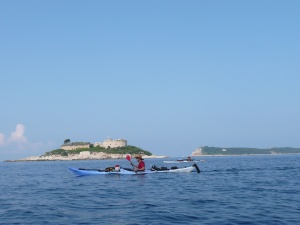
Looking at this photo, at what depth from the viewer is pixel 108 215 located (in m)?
18.3

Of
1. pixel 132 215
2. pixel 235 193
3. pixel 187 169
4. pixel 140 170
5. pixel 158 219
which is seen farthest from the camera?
pixel 187 169

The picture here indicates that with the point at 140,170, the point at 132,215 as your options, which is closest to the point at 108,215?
the point at 132,215

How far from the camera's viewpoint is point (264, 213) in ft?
59.5

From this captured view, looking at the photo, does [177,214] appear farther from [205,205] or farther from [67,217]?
[67,217]

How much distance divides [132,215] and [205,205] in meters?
5.21

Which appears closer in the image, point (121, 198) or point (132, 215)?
point (132, 215)

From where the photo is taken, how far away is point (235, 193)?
2652 cm

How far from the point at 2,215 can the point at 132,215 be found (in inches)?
291

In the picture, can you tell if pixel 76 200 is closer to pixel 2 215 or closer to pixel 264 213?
pixel 2 215

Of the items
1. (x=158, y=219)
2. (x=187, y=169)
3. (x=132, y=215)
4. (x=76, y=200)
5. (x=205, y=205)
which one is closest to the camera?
(x=158, y=219)

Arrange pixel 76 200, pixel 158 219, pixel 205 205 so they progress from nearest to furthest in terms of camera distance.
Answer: pixel 158 219 < pixel 205 205 < pixel 76 200

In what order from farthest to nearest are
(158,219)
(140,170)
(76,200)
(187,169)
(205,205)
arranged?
(187,169) < (140,170) < (76,200) < (205,205) < (158,219)

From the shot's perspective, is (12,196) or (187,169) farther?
(187,169)

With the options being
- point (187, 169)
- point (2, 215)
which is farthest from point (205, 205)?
point (187, 169)
